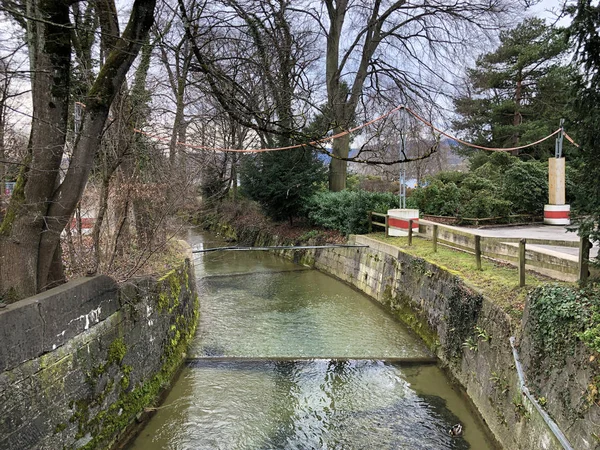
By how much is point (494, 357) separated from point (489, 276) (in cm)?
170

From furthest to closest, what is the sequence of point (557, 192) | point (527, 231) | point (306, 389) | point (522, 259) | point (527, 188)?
point (527, 188) < point (557, 192) < point (527, 231) < point (306, 389) < point (522, 259)

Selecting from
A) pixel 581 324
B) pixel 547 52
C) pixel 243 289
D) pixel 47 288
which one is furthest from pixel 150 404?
pixel 547 52

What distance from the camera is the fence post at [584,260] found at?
13.6 ft

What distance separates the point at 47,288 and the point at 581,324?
204 inches

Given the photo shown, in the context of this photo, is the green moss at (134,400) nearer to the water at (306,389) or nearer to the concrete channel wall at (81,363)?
the concrete channel wall at (81,363)

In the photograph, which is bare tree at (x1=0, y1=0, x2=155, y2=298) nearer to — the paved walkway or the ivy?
the ivy

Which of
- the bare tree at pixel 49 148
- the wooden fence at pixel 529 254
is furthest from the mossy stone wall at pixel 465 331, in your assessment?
the bare tree at pixel 49 148

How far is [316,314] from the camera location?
921 cm

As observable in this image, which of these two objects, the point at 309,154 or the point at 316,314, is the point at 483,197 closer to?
the point at 309,154

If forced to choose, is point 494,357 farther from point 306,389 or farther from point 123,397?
point 123,397

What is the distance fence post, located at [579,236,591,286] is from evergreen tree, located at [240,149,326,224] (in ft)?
39.2

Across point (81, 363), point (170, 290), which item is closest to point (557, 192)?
point (170, 290)

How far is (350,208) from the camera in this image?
1322 centimetres

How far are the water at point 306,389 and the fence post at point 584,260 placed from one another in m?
2.15
